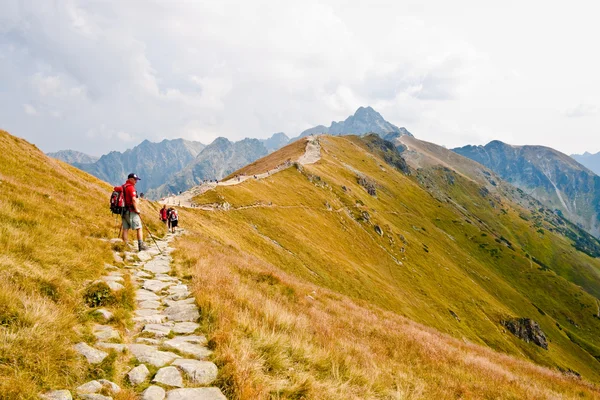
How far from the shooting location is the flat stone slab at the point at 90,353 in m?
5.33

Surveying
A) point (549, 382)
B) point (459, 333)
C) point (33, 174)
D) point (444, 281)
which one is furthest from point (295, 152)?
point (549, 382)

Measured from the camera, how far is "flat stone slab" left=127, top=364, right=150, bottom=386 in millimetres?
5219

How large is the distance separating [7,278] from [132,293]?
2.95 meters

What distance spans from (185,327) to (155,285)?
4.18 meters

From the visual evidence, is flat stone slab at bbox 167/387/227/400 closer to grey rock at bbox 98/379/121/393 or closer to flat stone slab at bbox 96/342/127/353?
grey rock at bbox 98/379/121/393

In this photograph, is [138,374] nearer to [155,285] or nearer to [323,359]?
[323,359]

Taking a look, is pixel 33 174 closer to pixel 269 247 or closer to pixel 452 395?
pixel 452 395

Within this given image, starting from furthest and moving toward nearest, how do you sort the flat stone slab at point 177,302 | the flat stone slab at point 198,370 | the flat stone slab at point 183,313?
the flat stone slab at point 177,302, the flat stone slab at point 183,313, the flat stone slab at point 198,370

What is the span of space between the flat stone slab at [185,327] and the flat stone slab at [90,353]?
7.11 ft

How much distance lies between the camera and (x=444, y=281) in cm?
11681

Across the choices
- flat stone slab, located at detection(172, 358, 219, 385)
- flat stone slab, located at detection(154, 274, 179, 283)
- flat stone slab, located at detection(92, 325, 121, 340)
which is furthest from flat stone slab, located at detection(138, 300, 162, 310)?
flat stone slab, located at detection(172, 358, 219, 385)

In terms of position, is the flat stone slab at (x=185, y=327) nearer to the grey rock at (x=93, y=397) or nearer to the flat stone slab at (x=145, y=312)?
the flat stone slab at (x=145, y=312)

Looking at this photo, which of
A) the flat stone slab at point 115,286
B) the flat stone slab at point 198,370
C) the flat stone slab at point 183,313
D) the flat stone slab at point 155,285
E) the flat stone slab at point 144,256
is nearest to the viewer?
the flat stone slab at point 198,370

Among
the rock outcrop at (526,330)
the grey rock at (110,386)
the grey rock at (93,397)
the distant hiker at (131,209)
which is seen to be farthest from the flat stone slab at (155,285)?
the rock outcrop at (526,330)
